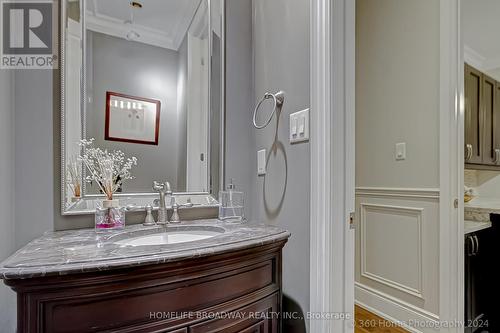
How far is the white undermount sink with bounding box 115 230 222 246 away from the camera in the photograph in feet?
3.61

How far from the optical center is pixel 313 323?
106cm

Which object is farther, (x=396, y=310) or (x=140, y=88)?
(x=396, y=310)

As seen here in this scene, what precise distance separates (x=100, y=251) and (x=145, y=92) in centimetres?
85

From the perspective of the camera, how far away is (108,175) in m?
1.16

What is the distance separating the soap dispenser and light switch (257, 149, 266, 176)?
0.16 meters

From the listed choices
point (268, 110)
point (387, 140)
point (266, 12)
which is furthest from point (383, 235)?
point (266, 12)

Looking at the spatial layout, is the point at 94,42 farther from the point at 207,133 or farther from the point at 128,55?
the point at 207,133

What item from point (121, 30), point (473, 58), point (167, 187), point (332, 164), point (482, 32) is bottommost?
point (167, 187)

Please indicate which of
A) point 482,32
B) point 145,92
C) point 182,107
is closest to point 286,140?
point 182,107

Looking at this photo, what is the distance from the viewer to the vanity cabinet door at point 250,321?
823 millimetres

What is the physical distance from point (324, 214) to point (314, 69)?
0.58 metres

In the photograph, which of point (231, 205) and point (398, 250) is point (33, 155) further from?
point (398, 250)

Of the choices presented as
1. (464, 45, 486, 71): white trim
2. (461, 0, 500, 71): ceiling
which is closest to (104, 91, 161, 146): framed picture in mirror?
(461, 0, 500, 71): ceiling

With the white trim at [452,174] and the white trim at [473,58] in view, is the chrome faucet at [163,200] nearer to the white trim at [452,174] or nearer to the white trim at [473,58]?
the white trim at [452,174]
